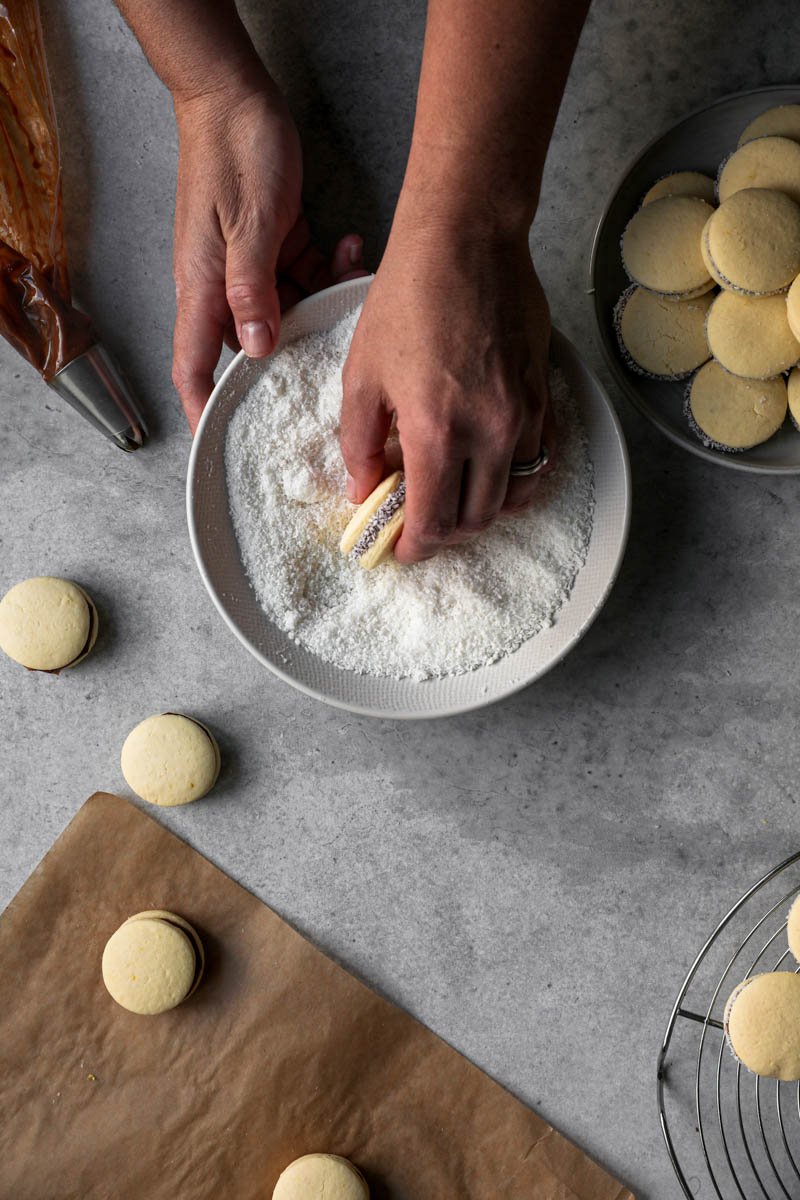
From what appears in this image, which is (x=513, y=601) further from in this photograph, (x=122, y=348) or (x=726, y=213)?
(x=122, y=348)

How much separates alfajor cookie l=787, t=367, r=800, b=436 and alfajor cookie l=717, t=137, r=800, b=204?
16cm

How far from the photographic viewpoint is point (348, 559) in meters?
0.84

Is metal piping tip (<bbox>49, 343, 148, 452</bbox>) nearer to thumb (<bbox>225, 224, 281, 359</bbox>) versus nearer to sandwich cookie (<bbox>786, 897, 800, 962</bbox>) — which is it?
thumb (<bbox>225, 224, 281, 359</bbox>)

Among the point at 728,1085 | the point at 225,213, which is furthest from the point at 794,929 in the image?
the point at 225,213

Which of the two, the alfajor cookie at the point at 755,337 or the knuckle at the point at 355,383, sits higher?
the knuckle at the point at 355,383

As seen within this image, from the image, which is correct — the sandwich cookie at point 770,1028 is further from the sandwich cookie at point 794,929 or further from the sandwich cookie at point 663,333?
the sandwich cookie at point 663,333

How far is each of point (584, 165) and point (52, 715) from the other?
0.86 metres

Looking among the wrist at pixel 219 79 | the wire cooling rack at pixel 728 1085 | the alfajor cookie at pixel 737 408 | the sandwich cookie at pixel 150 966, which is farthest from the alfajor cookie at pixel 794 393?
the sandwich cookie at pixel 150 966

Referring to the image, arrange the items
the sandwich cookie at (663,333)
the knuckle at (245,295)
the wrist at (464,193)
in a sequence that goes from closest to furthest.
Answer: the wrist at (464,193) → the knuckle at (245,295) → the sandwich cookie at (663,333)

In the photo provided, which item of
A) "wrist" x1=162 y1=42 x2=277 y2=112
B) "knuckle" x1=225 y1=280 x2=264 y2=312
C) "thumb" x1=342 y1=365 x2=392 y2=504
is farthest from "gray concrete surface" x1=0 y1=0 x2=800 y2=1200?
"thumb" x1=342 y1=365 x2=392 y2=504

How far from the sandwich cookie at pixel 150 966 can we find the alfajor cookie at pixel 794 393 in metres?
0.84

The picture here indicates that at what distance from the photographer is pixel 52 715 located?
102cm

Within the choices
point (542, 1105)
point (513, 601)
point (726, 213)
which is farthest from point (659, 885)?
point (726, 213)

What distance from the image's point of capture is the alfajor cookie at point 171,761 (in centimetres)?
97
